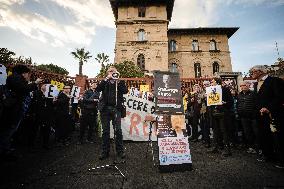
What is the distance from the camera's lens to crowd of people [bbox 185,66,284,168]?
16.1 ft

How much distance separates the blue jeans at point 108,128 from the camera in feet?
18.6

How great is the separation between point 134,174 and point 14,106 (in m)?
3.15

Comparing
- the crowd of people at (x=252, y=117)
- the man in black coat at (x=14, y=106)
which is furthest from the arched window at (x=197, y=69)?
the man in black coat at (x=14, y=106)

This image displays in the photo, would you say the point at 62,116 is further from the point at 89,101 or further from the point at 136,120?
the point at 136,120

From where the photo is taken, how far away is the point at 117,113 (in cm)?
585

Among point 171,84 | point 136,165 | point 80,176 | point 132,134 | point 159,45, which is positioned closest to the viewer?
point 80,176

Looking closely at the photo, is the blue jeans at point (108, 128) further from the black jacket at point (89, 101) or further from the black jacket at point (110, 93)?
the black jacket at point (89, 101)

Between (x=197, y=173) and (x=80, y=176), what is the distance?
2.27 metres

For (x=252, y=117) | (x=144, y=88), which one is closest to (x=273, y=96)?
(x=252, y=117)

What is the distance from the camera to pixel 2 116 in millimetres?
4980

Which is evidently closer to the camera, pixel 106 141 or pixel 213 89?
pixel 106 141

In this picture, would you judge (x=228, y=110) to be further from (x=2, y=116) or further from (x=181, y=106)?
(x=2, y=116)

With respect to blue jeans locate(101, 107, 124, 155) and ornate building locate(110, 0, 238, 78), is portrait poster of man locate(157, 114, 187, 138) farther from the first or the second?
ornate building locate(110, 0, 238, 78)

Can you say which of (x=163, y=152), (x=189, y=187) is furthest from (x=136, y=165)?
(x=189, y=187)
